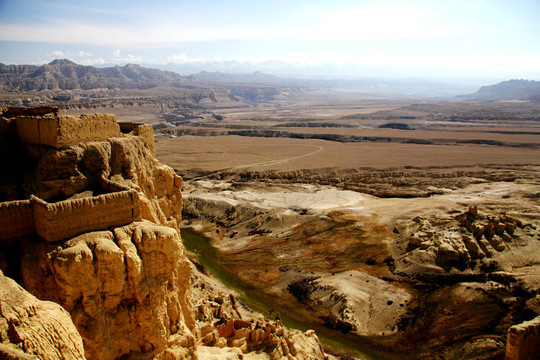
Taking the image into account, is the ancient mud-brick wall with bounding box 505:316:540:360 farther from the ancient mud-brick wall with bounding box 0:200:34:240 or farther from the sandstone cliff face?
the ancient mud-brick wall with bounding box 0:200:34:240

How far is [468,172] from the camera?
59.5 m

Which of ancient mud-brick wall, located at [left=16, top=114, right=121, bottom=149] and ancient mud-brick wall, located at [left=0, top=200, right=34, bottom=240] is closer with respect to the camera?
ancient mud-brick wall, located at [left=0, top=200, right=34, bottom=240]

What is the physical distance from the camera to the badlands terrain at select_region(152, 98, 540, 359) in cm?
2203

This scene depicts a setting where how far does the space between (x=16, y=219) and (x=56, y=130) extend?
10.2 feet

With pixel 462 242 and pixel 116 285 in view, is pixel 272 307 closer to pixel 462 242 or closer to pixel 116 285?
pixel 462 242

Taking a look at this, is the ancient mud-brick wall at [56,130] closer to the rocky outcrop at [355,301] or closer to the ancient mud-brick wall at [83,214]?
the ancient mud-brick wall at [83,214]

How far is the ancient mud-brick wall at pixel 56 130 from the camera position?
37.9 ft

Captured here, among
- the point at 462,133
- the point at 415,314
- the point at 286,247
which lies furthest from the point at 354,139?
the point at 415,314

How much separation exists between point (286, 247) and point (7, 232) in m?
25.3

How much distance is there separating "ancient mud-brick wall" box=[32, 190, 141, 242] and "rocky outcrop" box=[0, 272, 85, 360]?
2883mm

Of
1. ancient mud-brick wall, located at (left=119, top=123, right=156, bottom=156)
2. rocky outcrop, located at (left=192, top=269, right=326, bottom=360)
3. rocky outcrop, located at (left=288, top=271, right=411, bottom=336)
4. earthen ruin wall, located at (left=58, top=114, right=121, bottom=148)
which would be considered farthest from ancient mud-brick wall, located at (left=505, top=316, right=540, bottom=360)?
earthen ruin wall, located at (left=58, top=114, right=121, bottom=148)

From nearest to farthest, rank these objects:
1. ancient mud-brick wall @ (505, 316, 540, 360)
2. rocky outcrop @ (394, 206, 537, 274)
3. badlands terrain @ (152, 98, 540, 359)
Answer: ancient mud-brick wall @ (505, 316, 540, 360) → badlands terrain @ (152, 98, 540, 359) → rocky outcrop @ (394, 206, 537, 274)

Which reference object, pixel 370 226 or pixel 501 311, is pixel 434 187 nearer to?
pixel 370 226

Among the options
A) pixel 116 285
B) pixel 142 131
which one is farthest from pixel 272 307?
pixel 116 285
